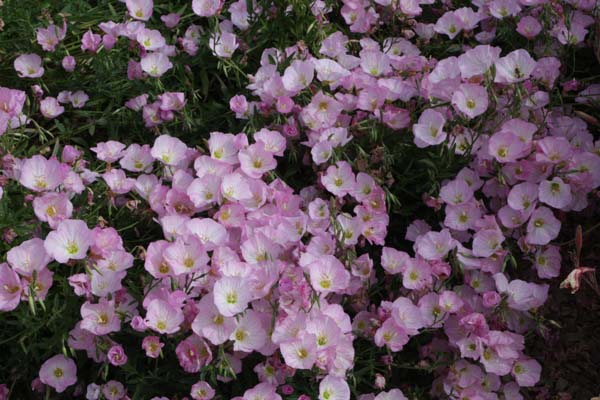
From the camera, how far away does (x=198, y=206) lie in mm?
2387

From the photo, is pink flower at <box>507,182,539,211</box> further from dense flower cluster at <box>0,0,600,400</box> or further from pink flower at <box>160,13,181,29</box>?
pink flower at <box>160,13,181,29</box>

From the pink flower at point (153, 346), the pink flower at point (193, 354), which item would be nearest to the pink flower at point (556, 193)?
the pink flower at point (193, 354)

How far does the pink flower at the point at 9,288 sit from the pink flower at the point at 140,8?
1273 millimetres

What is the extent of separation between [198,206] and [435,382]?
2.75ft

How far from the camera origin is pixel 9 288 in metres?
2.12

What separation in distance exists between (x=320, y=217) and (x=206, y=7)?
103cm

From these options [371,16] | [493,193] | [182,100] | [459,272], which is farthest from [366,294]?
[371,16]

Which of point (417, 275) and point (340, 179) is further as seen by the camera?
point (340, 179)

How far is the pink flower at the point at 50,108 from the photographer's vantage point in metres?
2.90

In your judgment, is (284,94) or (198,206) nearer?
(198,206)

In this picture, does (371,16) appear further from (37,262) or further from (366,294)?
(37,262)

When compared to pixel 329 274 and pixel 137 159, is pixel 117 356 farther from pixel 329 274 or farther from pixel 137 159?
pixel 137 159

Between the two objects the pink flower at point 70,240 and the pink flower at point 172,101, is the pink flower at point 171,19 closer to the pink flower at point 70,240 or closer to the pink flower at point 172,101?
Answer: the pink flower at point 172,101

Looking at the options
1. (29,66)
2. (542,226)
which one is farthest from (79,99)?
(542,226)
